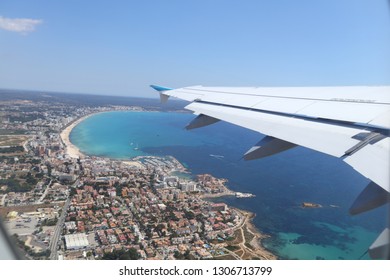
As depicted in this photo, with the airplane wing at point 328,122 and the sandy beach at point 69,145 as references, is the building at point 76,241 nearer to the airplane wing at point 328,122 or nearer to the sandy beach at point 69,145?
the airplane wing at point 328,122

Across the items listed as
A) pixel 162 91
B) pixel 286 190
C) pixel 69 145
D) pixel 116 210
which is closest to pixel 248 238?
pixel 116 210

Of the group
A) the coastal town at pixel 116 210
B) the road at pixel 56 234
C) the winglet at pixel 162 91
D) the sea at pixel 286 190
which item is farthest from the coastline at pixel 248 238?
the winglet at pixel 162 91

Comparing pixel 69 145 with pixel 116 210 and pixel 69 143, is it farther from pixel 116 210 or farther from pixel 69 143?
pixel 116 210

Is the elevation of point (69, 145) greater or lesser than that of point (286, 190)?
lesser

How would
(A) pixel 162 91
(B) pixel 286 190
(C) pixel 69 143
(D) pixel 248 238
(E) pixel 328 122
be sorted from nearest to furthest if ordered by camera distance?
1. (E) pixel 328 122
2. (A) pixel 162 91
3. (D) pixel 248 238
4. (B) pixel 286 190
5. (C) pixel 69 143

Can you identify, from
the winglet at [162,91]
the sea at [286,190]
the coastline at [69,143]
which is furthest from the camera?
the coastline at [69,143]

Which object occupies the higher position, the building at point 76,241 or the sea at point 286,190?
the sea at point 286,190

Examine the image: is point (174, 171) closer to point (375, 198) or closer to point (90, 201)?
point (90, 201)

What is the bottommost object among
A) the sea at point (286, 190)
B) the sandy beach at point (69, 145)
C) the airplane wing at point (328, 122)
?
the sandy beach at point (69, 145)
